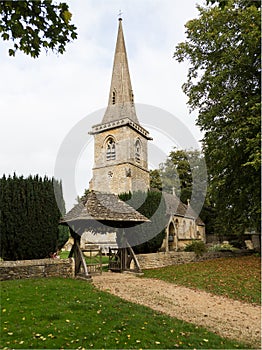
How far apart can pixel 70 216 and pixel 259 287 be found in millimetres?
7792

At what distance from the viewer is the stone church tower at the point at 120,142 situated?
98.7ft

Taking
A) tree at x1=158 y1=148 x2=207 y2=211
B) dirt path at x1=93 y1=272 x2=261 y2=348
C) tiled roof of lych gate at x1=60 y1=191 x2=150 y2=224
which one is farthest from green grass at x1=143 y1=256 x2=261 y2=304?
tree at x1=158 y1=148 x2=207 y2=211

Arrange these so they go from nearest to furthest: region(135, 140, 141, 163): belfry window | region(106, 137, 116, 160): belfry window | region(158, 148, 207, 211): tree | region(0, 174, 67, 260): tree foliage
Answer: region(0, 174, 67, 260): tree foliage < region(106, 137, 116, 160): belfry window < region(135, 140, 141, 163): belfry window < region(158, 148, 207, 211): tree

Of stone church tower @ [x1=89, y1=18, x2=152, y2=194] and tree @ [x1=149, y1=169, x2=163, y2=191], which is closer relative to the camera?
stone church tower @ [x1=89, y1=18, x2=152, y2=194]

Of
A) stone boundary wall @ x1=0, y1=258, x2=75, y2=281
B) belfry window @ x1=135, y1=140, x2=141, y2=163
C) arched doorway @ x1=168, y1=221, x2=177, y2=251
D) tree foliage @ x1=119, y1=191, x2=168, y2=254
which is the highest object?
belfry window @ x1=135, y1=140, x2=141, y2=163

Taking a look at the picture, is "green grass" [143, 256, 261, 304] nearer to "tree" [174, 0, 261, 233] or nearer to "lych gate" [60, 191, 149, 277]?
"lych gate" [60, 191, 149, 277]

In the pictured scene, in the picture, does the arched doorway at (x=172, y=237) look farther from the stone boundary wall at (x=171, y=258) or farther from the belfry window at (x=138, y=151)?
the stone boundary wall at (x=171, y=258)

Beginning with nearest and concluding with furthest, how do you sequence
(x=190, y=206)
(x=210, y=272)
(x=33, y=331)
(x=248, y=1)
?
(x=33, y=331)
(x=210, y=272)
(x=248, y=1)
(x=190, y=206)

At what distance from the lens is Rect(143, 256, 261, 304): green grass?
32.2 feet

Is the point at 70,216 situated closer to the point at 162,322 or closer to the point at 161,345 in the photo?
the point at 162,322

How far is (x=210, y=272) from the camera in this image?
533 inches

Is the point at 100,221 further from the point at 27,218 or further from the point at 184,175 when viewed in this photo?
the point at 184,175

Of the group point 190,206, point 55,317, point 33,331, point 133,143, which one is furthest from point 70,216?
point 190,206

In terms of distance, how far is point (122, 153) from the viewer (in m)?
30.5
